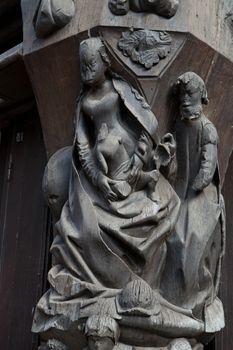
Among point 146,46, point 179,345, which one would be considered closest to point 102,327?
point 179,345

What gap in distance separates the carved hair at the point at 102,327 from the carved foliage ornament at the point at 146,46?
70 centimetres

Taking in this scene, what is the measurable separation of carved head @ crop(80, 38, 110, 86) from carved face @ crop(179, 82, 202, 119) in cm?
23

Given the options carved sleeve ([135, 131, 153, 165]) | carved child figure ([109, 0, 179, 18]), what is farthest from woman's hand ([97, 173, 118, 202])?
carved child figure ([109, 0, 179, 18])

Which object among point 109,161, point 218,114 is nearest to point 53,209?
point 109,161

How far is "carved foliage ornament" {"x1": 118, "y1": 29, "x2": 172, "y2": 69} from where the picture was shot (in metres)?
1.89

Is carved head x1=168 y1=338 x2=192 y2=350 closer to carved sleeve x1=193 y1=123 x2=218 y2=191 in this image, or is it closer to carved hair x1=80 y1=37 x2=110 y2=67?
carved sleeve x1=193 y1=123 x2=218 y2=191

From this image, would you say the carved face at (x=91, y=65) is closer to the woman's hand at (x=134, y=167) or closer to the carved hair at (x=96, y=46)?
the carved hair at (x=96, y=46)

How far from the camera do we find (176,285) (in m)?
1.79

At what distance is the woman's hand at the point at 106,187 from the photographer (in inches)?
69.9

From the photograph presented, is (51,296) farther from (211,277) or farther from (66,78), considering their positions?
(66,78)

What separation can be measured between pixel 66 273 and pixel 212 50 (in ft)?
2.48

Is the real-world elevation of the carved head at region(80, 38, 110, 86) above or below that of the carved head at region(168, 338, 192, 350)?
above

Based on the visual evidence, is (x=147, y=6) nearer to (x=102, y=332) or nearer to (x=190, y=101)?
(x=190, y=101)

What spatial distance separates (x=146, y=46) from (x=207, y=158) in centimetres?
35
